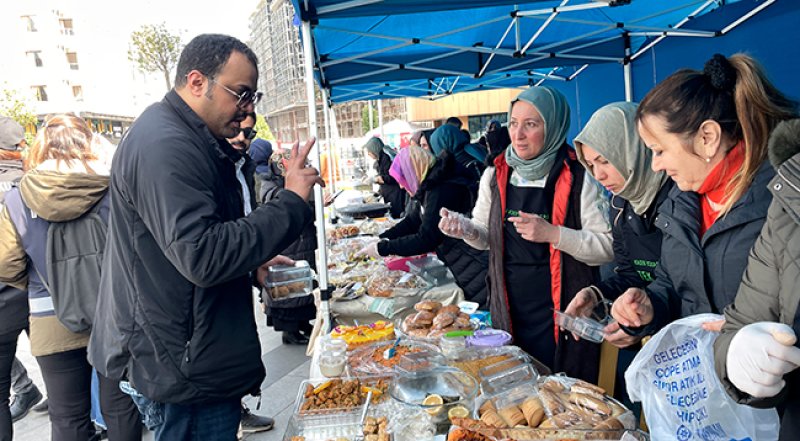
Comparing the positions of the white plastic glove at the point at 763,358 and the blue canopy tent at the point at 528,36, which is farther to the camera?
the blue canopy tent at the point at 528,36

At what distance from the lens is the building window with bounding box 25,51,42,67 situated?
36.0m

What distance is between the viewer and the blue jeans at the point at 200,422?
150 centimetres

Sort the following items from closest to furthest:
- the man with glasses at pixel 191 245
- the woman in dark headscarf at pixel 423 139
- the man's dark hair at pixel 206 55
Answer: the man with glasses at pixel 191 245
the man's dark hair at pixel 206 55
the woman in dark headscarf at pixel 423 139

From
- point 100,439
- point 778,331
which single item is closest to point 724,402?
point 778,331

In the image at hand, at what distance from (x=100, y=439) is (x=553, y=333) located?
116 inches

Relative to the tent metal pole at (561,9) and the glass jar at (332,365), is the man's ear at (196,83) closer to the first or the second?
the glass jar at (332,365)

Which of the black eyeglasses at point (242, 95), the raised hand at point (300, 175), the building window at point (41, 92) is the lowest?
the raised hand at point (300, 175)

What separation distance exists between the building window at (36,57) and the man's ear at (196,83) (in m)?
44.9

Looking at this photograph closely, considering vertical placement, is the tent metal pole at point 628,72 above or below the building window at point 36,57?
below

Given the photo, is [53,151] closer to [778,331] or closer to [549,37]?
[778,331]

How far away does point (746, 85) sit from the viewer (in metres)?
1.18

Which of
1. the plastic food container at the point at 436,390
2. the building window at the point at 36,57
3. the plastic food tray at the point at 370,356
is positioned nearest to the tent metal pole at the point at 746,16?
the plastic food tray at the point at 370,356

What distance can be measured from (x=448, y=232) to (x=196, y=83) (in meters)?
1.32

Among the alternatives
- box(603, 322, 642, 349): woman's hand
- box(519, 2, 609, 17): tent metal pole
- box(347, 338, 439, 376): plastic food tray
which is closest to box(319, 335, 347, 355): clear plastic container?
box(347, 338, 439, 376): plastic food tray
